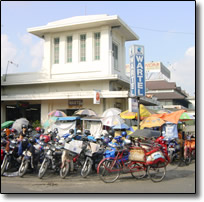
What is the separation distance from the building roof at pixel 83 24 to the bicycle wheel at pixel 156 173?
46.5ft

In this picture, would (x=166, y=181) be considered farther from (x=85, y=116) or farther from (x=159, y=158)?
(x=85, y=116)

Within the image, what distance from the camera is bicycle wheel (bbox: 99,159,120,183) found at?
25.1 feet

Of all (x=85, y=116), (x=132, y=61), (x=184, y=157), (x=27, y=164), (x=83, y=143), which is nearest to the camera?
(x=27, y=164)

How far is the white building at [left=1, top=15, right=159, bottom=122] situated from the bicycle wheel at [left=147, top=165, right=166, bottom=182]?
11.2 metres

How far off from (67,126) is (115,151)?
361 inches

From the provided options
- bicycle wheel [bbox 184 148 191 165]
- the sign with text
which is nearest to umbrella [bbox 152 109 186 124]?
bicycle wheel [bbox 184 148 191 165]

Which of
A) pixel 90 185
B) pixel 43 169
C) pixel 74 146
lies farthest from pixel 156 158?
pixel 43 169

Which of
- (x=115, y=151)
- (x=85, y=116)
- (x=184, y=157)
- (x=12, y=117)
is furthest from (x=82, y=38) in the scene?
(x=115, y=151)

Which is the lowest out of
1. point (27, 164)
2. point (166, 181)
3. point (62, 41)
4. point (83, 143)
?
point (166, 181)

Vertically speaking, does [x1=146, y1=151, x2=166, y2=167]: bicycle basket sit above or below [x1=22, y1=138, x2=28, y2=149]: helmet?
below

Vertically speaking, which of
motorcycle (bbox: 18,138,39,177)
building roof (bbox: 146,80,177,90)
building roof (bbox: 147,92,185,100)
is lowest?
motorcycle (bbox: 18,138,39,177)

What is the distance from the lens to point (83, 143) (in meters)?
8.57

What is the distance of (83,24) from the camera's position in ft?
67.8

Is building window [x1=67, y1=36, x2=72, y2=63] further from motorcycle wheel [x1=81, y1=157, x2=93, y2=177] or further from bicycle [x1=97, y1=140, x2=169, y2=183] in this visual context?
bicycle [x1=97, y1=140, x2=169, y2=183]
